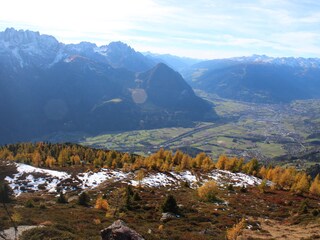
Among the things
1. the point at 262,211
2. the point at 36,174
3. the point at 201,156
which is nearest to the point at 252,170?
the point at 201,156

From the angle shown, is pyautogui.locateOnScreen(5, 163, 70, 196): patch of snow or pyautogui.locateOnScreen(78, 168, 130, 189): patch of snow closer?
pyautogui.locateOnScreen(5, 163, 70, 196): patch of snow

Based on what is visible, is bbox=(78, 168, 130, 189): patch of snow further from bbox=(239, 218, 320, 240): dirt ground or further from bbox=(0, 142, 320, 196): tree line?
bbox=(239, 218, 320, 240): dirt ground

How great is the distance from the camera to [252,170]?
157375 millimetres

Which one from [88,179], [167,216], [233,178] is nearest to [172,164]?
[233,178]

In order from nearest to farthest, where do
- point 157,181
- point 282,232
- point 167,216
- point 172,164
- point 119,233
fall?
point 119,233
point 282,232
point 167,216
point 157,181
point 172,164

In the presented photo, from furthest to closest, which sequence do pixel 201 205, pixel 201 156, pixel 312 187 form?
pixel 201 156, pixel 312 187, pixel 201 205

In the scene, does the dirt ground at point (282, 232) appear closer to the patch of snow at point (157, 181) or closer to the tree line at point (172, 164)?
the patch of snow at point (157, 181)

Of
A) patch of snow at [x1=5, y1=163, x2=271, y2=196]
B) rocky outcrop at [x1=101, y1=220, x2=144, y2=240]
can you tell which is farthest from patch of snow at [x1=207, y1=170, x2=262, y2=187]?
rocky outcrop at [x1=101, y1=220, x2=144, y2=240]

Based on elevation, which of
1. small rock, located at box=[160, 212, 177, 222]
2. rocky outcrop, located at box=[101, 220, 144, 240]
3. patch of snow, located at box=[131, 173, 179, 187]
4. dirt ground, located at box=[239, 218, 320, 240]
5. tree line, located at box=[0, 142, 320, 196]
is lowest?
tree line, located at box=[0, 142, 320, 196]

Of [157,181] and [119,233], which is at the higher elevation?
[119,233]

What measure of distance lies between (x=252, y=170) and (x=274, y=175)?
1657 centimetres

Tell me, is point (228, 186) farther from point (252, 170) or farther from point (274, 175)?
point (252, 170)

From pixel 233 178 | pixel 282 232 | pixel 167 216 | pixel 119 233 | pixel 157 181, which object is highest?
pixel 119 233

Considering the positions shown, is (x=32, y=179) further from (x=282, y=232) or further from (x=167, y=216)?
(x=282, y=232)
